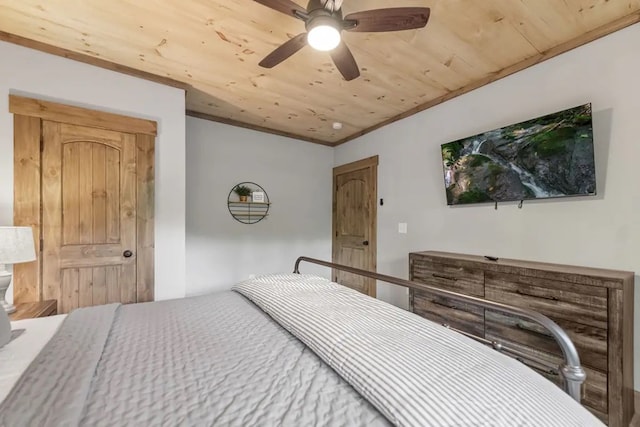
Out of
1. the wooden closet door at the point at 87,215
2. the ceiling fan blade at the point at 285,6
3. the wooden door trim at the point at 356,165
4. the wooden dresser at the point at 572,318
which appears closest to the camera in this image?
the ceiling fan blade at the point at 285,6

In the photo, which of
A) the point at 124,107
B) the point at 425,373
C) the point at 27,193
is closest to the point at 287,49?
the point at 124,107

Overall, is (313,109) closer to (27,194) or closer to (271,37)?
(271,37)

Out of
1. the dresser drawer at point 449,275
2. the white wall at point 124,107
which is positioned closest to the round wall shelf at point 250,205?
the white wall at point 124,107

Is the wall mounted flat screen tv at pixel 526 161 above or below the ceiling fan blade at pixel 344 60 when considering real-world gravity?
below

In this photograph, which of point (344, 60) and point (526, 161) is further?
point (526, 161)

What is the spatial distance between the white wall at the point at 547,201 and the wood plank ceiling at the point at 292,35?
0.52 feet

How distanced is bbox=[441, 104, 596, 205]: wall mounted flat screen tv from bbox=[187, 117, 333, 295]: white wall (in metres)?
2.15

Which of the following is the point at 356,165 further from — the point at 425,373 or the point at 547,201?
the point at 425,373

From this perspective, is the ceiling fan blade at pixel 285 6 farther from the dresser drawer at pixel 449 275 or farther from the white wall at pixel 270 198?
the white wall at pixel 270 198

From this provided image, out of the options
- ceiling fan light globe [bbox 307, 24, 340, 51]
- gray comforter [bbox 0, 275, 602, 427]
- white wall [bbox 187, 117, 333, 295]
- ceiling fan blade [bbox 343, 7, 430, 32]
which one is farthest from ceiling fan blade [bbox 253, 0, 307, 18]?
white wall [bbox 187, 117, 333, 295]

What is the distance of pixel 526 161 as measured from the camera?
7.20ft

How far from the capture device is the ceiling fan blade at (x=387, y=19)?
1.40 metres

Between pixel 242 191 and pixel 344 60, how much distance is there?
238 cm

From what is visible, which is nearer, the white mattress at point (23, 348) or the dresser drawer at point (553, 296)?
the white mattress at point (23, 348)
